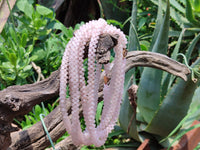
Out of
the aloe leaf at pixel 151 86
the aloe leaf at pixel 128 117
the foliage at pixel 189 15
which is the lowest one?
the aloe leaf at pixel 128 117

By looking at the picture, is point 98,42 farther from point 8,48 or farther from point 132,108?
point 8,48

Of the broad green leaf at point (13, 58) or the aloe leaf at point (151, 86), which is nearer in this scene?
the aloe leaf at point (151, 86)

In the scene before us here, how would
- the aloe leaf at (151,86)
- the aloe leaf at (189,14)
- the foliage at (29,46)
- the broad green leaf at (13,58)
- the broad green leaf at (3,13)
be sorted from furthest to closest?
the aloe leaf at (189,14), the foliage at (29,46), the broad green leaf at (13,58), the aloe leaf at (151,86), the broad green leaf at (3,13)

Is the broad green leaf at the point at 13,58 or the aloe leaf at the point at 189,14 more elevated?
the aloe leaf at the point at 189,14

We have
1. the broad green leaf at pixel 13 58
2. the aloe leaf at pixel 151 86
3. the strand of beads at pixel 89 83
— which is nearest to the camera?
the strand of beads at pixel 89 83

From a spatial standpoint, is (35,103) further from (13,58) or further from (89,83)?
(13,58)

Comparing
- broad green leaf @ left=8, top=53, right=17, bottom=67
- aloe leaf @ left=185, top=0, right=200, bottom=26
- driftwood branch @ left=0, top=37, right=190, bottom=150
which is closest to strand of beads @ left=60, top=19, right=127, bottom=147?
driftwood branch @ left=0, top=37, right=190, bottom=150

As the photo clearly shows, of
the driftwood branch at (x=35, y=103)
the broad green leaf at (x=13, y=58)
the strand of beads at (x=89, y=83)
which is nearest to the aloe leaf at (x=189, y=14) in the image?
the driftwood branch at (x=35, y=103)

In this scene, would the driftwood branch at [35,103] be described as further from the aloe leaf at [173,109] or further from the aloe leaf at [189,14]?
the aloe leaf at [189,14]

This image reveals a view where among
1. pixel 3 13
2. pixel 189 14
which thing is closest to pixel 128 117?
pixel 3 13
